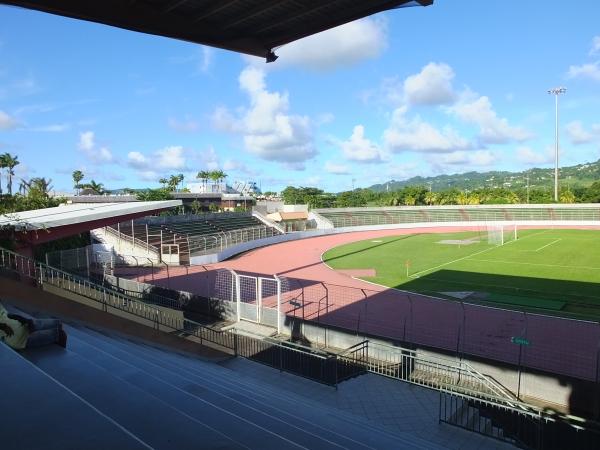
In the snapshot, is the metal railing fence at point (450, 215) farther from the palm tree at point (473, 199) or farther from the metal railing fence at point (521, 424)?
the metal railing fence at point (521, 424)

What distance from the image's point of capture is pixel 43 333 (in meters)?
5.63

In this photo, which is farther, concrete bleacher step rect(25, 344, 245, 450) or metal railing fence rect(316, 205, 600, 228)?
metal railing fence rect(316, 205, 600, 228)

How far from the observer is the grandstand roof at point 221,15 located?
7609mm

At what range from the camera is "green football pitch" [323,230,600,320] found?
21094 millimetres

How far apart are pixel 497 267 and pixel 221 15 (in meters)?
26.8

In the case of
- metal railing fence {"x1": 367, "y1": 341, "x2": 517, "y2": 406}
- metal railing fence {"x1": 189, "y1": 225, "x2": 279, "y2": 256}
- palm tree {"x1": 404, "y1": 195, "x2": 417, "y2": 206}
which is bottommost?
metal railing fence {"x1": 367, "y1": 341, "x2": 517, "y2": 406}

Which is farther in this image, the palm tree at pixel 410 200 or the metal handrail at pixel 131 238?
the palm tree at pixel 410 200

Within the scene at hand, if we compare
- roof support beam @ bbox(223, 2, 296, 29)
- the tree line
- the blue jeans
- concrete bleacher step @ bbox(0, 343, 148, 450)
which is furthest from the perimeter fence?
the tree line

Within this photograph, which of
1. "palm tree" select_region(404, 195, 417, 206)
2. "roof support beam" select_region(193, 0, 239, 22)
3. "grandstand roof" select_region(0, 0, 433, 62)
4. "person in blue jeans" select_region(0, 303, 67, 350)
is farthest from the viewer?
"palm tree" select_region(404, 195, 417, 206)

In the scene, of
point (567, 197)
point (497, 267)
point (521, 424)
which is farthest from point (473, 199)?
point (521, 424)

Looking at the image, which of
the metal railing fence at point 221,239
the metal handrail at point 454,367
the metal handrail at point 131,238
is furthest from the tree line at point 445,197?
the metal handrail at point 454,367

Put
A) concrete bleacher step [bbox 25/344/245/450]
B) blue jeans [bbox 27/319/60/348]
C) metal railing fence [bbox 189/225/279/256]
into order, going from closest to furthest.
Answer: concrete bleacher step [bbox 25/344/245/450], blue jeans [bbox 27/319/60/348], metal railing fence [bbox 189/225/279/256]

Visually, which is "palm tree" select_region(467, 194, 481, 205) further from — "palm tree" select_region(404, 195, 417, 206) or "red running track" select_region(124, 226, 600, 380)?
"red running track" select_region(124, 226, 600, 380)

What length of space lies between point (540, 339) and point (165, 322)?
13.1 metres
